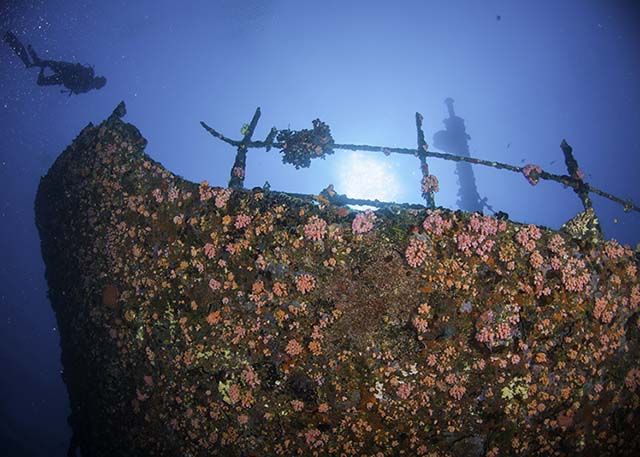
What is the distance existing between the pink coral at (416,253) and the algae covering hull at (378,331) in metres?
0.01

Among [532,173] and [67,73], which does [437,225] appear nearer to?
[532,173]

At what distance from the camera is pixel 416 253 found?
3.50 m

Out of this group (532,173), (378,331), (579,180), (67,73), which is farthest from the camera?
(67,73)

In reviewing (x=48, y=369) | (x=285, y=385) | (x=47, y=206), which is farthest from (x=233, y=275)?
(x=48, y=369)

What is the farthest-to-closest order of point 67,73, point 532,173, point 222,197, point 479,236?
1. point 67,73
2. point 532,173
3. point 222,197
4. point 479,236

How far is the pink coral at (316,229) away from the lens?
362 cm

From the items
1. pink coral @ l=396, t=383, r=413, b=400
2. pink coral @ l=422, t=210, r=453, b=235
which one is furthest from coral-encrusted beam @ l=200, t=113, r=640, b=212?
pink coral @ l=396, t=383, r=413, b=400

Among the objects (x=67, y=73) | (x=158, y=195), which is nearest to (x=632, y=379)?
(x=158, y=195)

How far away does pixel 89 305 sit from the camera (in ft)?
15.6

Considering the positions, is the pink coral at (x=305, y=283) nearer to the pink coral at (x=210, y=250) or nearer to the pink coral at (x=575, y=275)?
the pink coral at (x=210, y=250)

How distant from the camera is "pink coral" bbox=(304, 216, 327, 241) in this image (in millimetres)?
3617

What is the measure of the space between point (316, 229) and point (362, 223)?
460mm

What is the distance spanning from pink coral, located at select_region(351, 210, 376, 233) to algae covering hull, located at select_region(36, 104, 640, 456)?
20 millimetres

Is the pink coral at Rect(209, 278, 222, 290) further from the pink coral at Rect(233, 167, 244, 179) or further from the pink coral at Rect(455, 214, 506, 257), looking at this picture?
the pink coral at Rect(455, 214, 506, 257)
